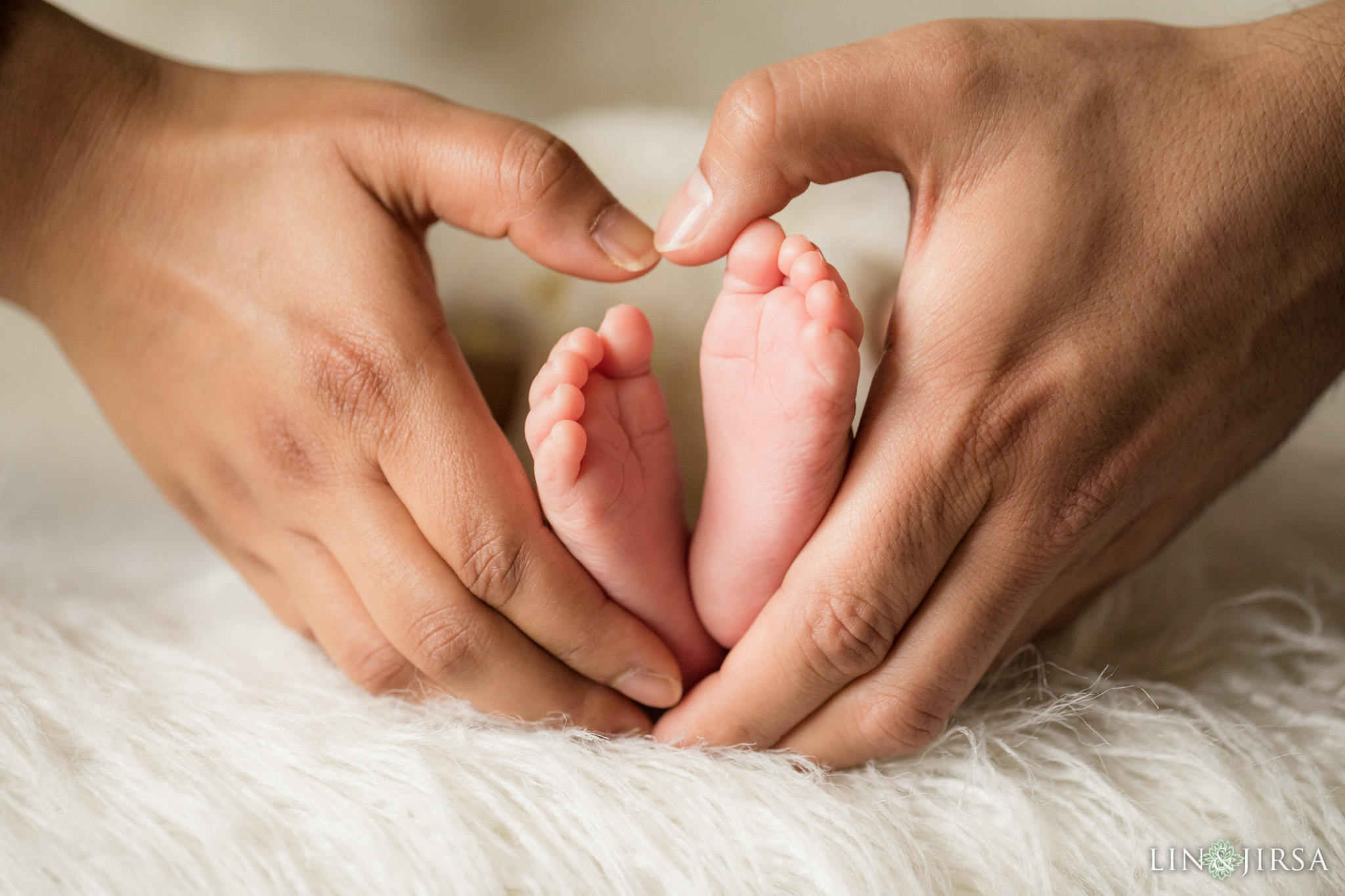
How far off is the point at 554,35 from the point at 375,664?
1141 millimetres

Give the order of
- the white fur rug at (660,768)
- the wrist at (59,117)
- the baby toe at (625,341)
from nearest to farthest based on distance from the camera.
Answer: the white fur rug at (660,768)
the baby toe at (625,341)
the wrist at (59,117)

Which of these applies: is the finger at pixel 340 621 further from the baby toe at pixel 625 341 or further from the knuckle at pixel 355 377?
the baby toe at pixel 625 341

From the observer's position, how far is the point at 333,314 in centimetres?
64

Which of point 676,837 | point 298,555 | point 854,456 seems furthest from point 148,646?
point 854,456

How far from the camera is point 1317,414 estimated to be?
3.56 ft

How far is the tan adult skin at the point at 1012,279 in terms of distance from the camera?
0.54 m

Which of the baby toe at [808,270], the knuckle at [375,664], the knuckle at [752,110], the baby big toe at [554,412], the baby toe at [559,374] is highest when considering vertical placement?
the knuckle at [752,110]

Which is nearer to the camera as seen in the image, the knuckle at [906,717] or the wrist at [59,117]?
the knuckle at [906,717]

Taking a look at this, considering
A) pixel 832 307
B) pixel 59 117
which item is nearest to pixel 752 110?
pixel 832 307

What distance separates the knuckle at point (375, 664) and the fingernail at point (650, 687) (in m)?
0.18

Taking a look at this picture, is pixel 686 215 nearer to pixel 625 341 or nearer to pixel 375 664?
pixel 625 341

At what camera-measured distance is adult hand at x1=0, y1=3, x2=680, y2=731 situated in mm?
625

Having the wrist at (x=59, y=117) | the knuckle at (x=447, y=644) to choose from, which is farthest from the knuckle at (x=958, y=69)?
the wrist at (x=59, y=117)

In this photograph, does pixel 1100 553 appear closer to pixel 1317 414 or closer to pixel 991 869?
pixel 991 869
